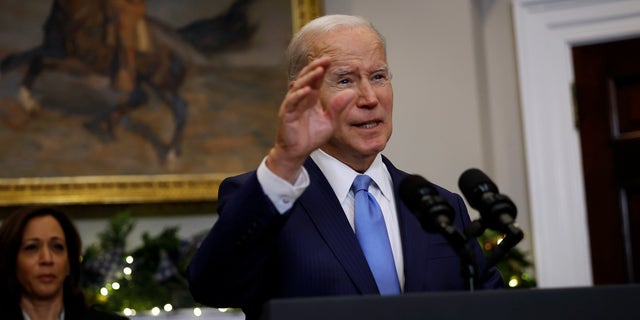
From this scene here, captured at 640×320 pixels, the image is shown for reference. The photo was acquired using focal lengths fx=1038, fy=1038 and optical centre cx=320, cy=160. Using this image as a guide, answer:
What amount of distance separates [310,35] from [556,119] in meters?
3.02

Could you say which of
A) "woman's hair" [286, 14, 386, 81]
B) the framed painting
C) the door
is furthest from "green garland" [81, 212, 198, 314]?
"woman's hair" [286, 14, 386, 81]

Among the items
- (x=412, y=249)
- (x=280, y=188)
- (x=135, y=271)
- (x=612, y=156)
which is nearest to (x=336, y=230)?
(x=412, y=249)

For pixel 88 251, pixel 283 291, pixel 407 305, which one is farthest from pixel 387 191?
pixel 88 251

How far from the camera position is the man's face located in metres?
2.46

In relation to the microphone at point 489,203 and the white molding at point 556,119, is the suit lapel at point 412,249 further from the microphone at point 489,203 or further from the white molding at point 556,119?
the white molding at point 556,119

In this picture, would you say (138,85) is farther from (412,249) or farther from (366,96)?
(412,249)

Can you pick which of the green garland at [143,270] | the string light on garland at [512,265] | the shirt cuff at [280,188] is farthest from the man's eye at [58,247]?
the shirt cuff at [280,188]

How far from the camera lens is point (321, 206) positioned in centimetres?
234

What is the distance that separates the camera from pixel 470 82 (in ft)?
17.6

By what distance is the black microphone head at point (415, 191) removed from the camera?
1.99 meters

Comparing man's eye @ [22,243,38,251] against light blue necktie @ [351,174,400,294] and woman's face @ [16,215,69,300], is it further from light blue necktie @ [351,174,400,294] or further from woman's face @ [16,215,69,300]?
light blue necktie @ [351,174,400,294]

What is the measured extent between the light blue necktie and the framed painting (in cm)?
286

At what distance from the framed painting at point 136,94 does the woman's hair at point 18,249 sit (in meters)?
0.34

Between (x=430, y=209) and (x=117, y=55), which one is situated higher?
(x=117, y=55)
